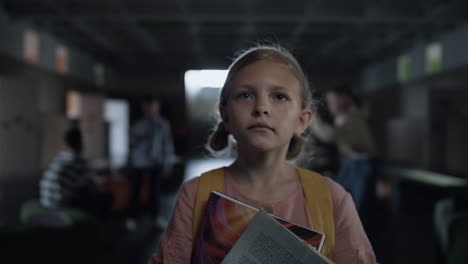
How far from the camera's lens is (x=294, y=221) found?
2.57 ft

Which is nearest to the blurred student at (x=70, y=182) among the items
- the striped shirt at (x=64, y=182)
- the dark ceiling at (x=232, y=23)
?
the striped shirt at (x=64, y=182)

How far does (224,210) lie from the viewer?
737 mm

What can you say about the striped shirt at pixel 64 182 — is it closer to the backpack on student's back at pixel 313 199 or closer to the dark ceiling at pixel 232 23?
the dark ceiling at pixel 232 23

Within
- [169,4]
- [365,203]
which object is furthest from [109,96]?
[365,203]

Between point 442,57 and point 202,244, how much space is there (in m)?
7.59

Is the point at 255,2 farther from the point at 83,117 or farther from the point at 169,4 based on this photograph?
the point at 83,117

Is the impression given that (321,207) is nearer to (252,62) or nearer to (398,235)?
(252,62)

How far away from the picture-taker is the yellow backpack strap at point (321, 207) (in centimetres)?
76

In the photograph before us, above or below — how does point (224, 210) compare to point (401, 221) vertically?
above

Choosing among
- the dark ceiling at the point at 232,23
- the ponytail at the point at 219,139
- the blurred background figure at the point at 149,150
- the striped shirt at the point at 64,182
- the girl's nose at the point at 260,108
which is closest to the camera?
the girl's nose at the point at 260,108

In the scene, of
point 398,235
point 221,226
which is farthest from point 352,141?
point 221,226

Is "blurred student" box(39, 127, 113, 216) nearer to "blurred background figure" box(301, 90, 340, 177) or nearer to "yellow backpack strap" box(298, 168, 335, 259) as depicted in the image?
"blurred background figure" box(301, 90, 340, 177)

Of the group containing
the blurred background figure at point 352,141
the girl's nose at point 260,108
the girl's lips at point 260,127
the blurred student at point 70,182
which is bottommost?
the blurred student at point 70,182

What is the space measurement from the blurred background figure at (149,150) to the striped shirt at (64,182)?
77 centimetres
